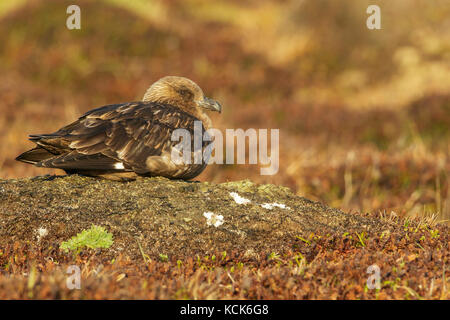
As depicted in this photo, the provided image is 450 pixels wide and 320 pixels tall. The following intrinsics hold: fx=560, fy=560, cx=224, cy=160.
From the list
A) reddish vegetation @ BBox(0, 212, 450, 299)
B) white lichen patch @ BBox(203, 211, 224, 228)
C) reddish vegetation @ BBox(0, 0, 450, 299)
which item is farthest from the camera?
white lichen patch @ BBox(203, 211, 224, 228)

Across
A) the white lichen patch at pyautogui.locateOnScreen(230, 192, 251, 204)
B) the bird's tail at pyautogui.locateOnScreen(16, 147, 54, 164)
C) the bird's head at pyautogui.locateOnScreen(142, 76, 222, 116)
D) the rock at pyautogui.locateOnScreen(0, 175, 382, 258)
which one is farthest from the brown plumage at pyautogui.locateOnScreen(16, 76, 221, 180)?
the white lichen patch at pyautogui.locateOnScreen(230, 192, 251, 204)

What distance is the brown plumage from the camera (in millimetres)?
5562

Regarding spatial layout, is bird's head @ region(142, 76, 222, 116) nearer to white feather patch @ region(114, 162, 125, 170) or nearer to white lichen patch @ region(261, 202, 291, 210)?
white feather patch @ region(114, 162, 125, 170)

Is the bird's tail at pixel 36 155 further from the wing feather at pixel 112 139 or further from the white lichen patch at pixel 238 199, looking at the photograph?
the white lichen patch at pixel 238 199

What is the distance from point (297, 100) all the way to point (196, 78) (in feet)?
12.2

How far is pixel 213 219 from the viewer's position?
17.0ft

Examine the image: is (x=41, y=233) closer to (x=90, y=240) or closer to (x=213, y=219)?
(x=90, y=240)

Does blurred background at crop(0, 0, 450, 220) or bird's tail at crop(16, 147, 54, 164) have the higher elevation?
blurred background at crop(0, 0, 450, 220)

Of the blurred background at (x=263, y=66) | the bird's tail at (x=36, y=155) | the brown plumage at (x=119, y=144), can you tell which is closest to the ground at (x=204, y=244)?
the brown plumage at (x=119, y=144)

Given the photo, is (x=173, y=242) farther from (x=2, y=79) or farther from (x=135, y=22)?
(x=135, y=22)

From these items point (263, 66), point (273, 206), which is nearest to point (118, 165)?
point (273, 206)

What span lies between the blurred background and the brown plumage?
7.64 m

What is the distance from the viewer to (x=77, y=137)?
562 centimetres

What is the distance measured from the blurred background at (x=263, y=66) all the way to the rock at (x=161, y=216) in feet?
25.7
